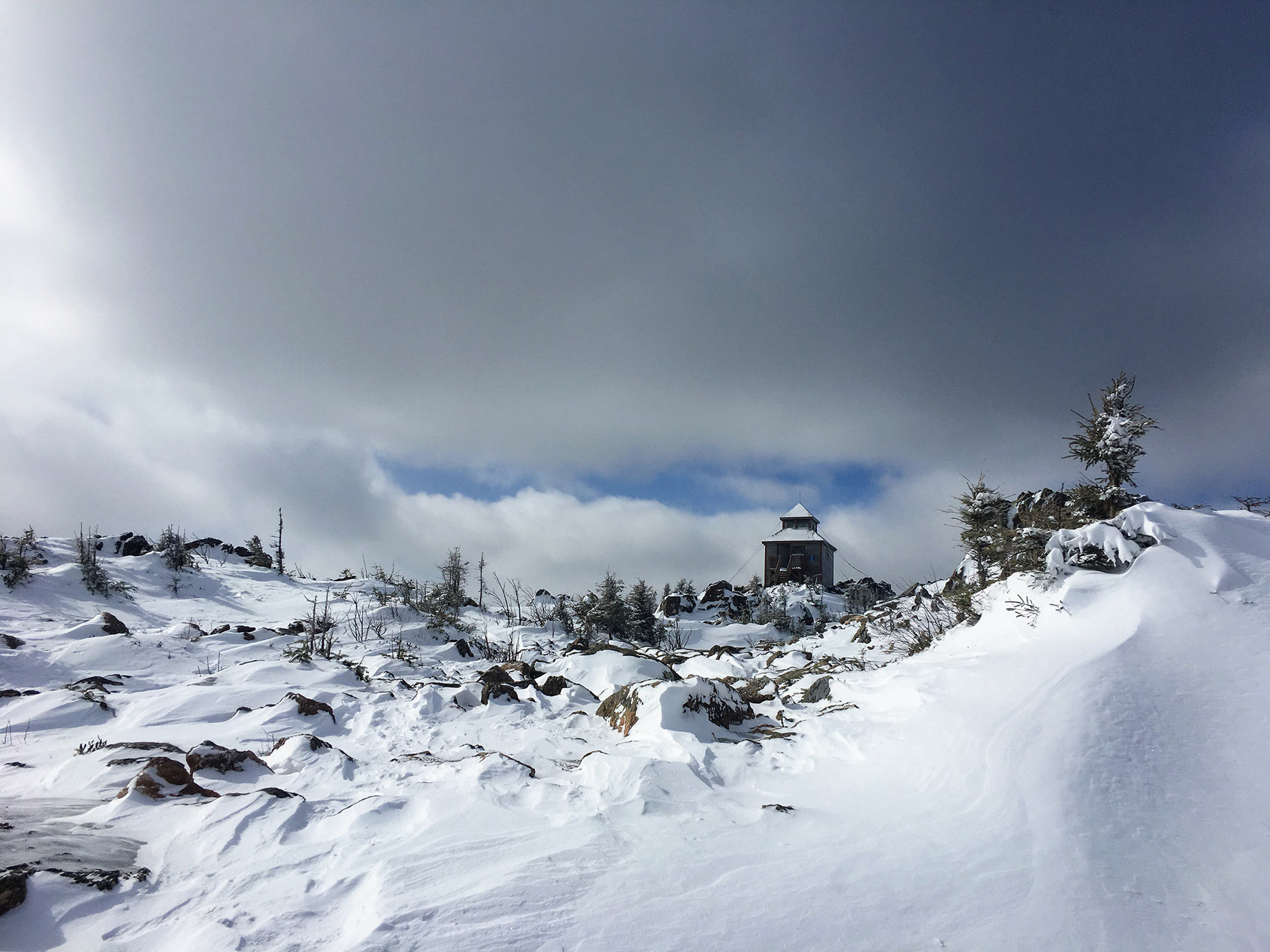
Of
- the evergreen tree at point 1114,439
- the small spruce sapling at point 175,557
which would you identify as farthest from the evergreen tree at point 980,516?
the small spruce sapling at point 175,557

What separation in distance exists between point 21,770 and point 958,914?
6790 millimetres

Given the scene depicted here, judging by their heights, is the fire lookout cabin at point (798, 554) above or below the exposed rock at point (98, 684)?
above

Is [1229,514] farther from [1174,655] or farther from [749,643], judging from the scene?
[749,643]

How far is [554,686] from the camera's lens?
8.02 metres

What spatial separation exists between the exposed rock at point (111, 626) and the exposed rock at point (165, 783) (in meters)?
8.23

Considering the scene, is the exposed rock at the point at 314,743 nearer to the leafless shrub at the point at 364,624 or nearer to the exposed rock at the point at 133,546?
the leafless shrub at the point at 364,624

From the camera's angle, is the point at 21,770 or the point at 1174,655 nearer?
the point at 1174,655

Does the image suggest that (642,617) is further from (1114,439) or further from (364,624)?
(1114,439)

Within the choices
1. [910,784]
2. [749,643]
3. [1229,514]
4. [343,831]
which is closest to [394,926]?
[343,831]

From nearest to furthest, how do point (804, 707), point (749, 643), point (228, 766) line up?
point (228, 766) → point (804, 707) → point (749, 643)

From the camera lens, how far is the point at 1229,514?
504cm

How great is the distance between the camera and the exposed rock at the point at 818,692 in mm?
7257

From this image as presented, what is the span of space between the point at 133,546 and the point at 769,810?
2351 centimetres

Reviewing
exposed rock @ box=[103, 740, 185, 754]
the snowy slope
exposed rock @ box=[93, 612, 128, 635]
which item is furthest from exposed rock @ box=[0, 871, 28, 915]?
exposed rock @ box=[93, 612, 128, 635]
